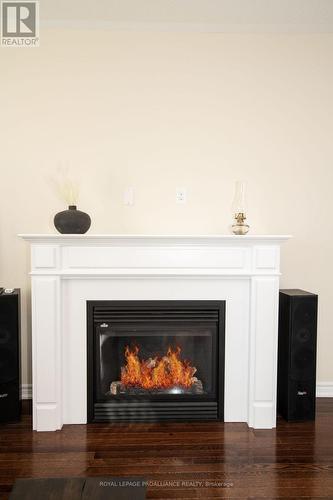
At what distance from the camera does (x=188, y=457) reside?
2.06 meters

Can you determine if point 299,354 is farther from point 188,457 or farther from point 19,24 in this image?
point 19,24

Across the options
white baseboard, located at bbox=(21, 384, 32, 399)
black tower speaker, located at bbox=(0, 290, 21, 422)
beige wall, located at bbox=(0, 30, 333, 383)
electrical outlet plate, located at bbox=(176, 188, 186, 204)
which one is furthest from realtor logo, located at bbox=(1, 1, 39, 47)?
white baseboard, located at bbox=(21, 384, 32, 399)

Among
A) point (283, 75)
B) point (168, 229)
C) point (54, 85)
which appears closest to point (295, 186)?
point (283, 75)

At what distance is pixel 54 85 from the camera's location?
108 inches

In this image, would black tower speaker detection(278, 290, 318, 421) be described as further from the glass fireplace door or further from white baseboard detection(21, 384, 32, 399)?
white baseboard detection(21, 384, 32, 399)

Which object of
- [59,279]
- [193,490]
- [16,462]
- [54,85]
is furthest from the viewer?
[54,85]

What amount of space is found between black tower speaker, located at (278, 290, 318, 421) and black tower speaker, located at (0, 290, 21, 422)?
69.7 inches

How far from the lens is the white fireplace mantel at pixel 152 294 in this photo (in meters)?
2.35

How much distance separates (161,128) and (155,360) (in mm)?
1680

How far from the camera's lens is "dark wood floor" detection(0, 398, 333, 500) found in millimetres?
1812

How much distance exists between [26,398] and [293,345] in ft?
6.52

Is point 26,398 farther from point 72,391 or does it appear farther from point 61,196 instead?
point 61,196

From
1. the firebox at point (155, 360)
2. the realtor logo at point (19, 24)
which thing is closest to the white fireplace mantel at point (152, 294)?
A: the firebox at point (155, 360)

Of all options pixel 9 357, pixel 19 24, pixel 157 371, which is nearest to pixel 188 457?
pixel 157 371
